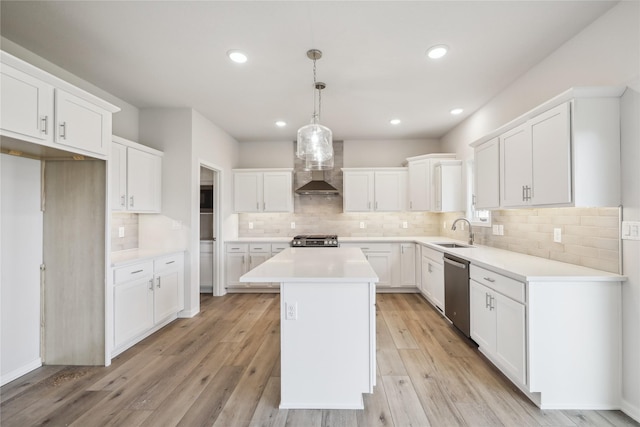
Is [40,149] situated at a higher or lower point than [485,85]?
lower

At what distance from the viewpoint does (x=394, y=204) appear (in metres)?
4.95

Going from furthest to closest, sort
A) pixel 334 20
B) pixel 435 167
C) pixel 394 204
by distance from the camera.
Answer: pixel 394 204 → pixel 435 167 → pixel 334 20

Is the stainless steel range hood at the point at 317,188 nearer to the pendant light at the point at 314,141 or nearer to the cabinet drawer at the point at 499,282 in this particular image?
the pendant light at the point at 314,141

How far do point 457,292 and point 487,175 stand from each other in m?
1.29

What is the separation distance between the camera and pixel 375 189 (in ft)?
16.3

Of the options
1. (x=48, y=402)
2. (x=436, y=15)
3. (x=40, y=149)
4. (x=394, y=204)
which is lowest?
(x=48, y=402)

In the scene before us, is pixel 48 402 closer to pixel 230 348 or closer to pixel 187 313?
pixel 230 348

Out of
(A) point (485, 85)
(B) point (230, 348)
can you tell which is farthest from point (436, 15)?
(B) point (230, 348)

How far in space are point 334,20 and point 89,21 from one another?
1.78 m

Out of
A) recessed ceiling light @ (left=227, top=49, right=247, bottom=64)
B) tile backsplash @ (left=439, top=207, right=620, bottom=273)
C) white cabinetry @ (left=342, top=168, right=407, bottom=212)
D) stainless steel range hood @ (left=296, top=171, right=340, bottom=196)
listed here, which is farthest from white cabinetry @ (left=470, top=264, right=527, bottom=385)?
recessed ceiling light @ (left=227, top=49, right=247, bottom=64)

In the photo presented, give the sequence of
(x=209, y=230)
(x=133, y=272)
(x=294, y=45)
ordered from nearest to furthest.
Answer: (x=294, y=45) → (x=133, y=272) → (x=209, y=230)

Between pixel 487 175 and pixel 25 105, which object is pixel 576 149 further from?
pixel 25 105

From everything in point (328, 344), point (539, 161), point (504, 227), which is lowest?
point (328, 344)

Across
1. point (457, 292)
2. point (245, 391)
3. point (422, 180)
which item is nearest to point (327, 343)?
point (245, 391)
